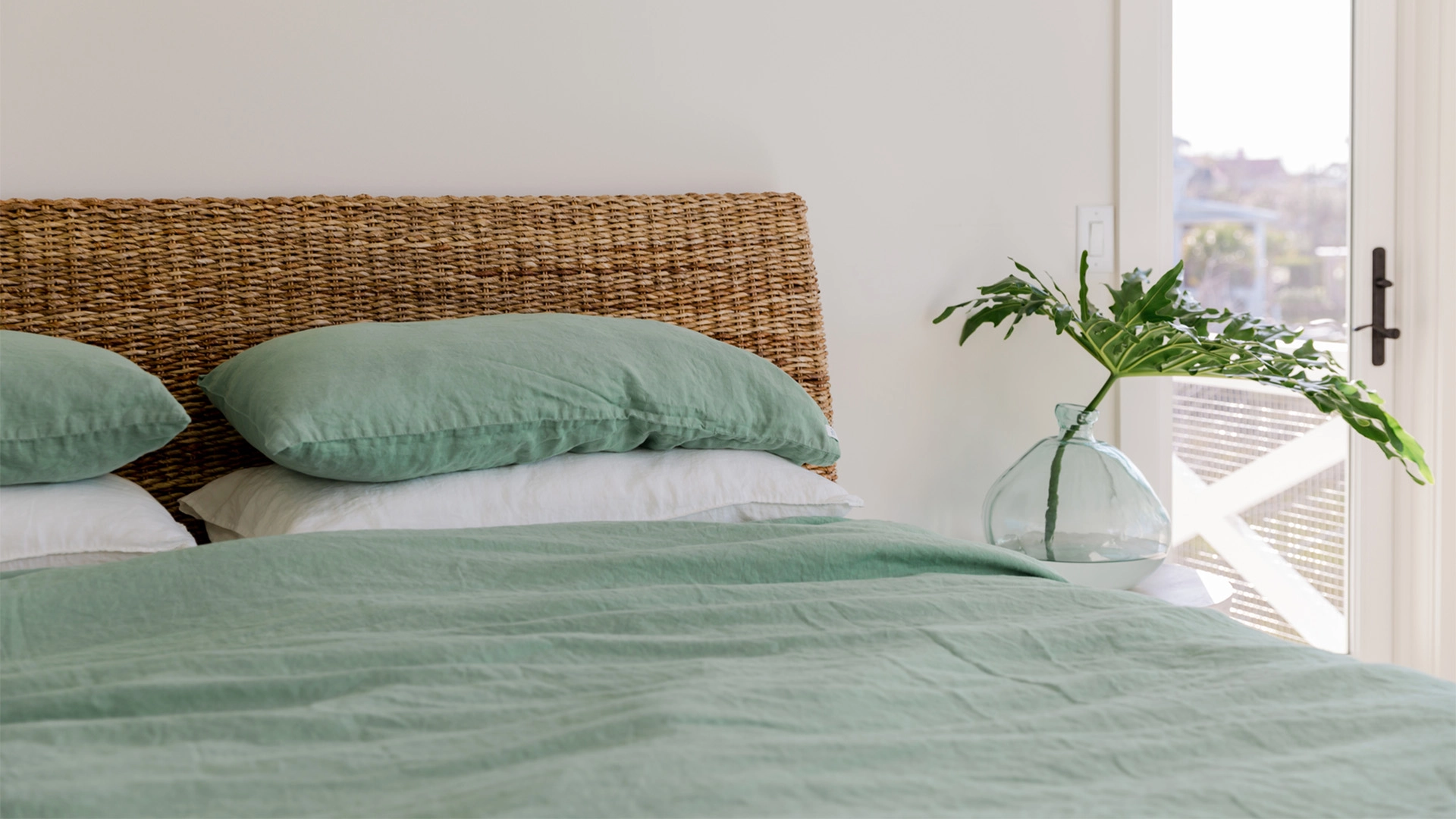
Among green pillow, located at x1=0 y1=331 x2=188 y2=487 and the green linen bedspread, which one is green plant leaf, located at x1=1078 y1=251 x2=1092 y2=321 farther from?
green pillow, located at x1=0 y1=331 x2=188 y2=487

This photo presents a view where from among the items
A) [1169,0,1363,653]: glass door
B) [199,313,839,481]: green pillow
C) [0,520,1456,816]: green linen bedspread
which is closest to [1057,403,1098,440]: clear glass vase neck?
[199,313,839,481]: green pillow

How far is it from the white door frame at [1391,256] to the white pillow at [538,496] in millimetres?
1111

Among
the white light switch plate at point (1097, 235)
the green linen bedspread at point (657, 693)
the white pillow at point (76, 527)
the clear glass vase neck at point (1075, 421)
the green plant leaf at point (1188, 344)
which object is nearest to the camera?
the green linen bedspread at point (657, 693)

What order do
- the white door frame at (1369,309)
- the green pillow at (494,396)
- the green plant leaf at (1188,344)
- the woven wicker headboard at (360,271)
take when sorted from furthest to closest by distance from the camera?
1. the white door frame at (1369,309)
2. the green plant leaf at (1188,344)
3. the woven wicker headboard at (360,271)
4. the green pillow at (494,396)

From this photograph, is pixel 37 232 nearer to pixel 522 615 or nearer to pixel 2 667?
pixel 2 667

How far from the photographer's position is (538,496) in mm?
1374

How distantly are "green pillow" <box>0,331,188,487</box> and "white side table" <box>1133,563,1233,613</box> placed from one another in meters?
1.46

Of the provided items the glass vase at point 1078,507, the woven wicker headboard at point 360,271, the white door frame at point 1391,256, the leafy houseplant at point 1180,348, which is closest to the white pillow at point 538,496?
the woven wicker headboard at point 360,271

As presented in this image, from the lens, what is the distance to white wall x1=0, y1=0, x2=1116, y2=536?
5.33 ft

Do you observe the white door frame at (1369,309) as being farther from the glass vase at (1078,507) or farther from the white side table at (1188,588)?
the glass vase at (1078,507)

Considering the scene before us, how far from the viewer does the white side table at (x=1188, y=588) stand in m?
1.78

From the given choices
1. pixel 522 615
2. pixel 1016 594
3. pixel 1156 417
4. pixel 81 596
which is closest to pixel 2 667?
pixel 81 596

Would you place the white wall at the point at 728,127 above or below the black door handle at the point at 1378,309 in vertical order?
above

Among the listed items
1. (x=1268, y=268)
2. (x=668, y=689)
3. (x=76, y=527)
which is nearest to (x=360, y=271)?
(x=76, y=527)
